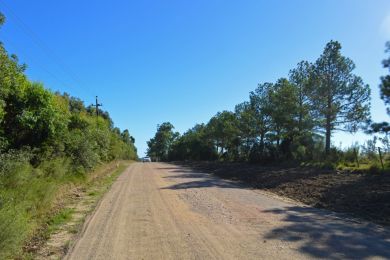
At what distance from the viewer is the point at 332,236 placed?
9195 millimetres

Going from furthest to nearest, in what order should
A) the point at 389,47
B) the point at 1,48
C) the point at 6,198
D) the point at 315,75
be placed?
the point at 315,75
the point at 389,47
the point at 1,48
the point at 6,198

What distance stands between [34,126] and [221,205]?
7743mm

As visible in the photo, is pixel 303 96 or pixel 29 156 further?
pixel 303 96

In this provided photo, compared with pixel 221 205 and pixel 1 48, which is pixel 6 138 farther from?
pixel 221 205

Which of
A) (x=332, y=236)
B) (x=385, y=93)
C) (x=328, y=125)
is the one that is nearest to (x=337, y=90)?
(x=328, y=125)

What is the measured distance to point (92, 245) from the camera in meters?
8.42

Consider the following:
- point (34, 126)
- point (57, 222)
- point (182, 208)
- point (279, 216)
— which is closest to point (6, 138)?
point (34, 126)

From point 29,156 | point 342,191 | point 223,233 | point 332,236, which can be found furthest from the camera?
point 342,191

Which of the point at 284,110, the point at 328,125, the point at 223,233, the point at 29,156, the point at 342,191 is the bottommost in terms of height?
the point at 223,233

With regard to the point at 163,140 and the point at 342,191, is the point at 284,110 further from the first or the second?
the point at 163,140

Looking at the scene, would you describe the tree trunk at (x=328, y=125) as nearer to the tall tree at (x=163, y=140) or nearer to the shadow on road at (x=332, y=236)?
the shadow on road at (x=332, y=236)

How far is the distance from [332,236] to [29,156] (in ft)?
32.9

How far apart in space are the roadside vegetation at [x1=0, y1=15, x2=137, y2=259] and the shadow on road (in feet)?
17.8

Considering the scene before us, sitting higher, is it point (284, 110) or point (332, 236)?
point (284, 110)
